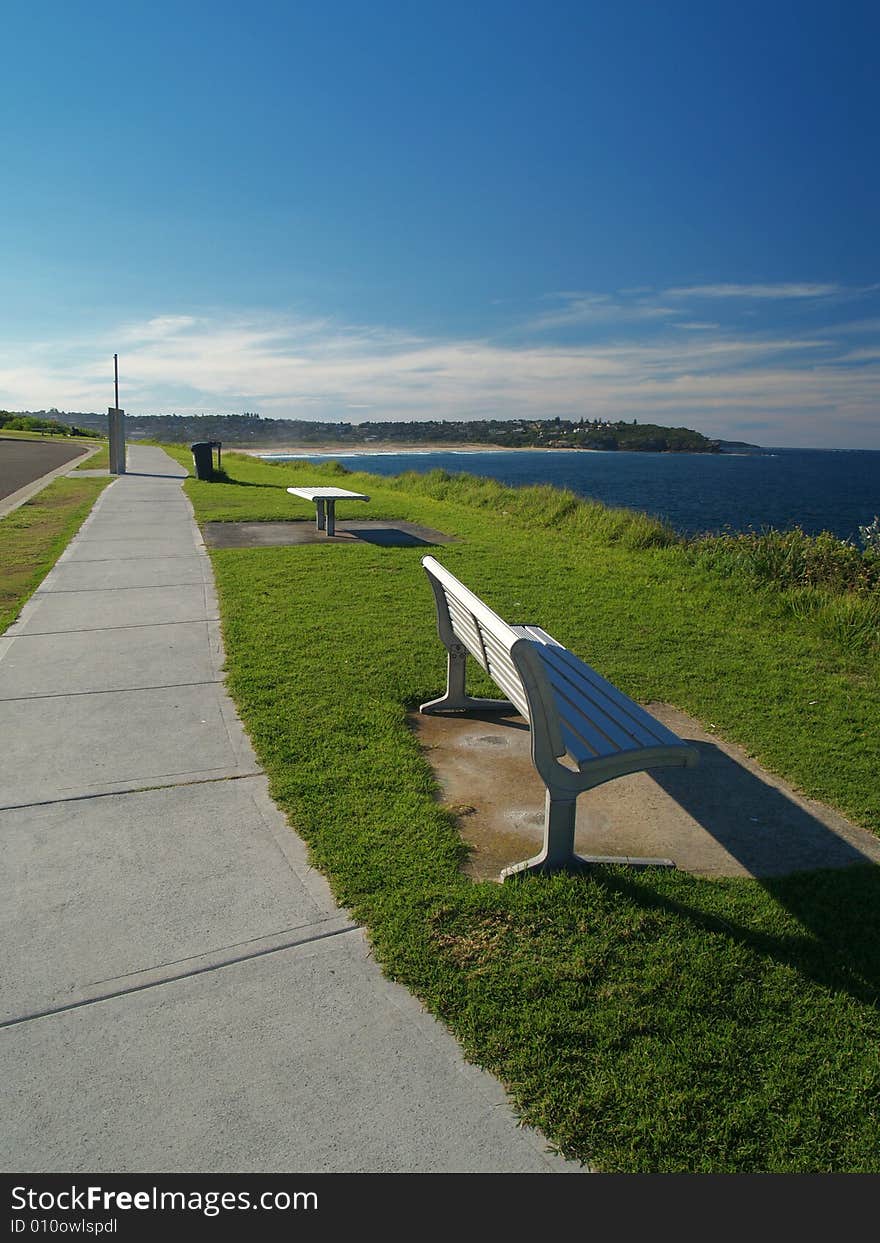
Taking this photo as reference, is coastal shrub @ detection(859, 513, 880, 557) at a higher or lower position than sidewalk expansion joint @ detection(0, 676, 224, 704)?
higher

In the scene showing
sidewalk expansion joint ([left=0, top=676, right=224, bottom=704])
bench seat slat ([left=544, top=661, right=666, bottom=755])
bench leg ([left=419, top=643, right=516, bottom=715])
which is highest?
bench seat slat ([left=544, top=661, right=666, bottom=755])

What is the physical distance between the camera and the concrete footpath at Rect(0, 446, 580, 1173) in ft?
7.10

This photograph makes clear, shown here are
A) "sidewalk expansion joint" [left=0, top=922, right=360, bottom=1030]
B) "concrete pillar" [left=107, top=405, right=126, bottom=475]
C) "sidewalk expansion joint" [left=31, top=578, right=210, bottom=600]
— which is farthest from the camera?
"concrete pillar" [left=107, top=405, right=126, bottom=475]

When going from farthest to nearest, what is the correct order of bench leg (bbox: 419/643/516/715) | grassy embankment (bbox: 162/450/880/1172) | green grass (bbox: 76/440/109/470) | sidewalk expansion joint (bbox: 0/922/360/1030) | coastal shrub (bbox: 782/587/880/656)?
green grass (bbox: 76/440/109/470) → coastal shrub (bbox: 782/587/880/656) → bench leg (bbox: 419/643/516/715) → sidewalk expansion joint (bbox: 0/922/360/1030) → grassy embankment (bbox: 162/450/880/1172)

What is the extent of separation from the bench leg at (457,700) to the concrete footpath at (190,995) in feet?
3.80

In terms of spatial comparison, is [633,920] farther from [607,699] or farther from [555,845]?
[607,699]

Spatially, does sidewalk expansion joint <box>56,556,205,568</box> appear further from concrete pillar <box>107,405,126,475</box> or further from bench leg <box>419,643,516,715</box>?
concrete pillar <box>107,405,126,475</box>

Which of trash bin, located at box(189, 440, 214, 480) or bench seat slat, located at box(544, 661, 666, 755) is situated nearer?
bench seat slat, located at box(544, 661, 666, 755)

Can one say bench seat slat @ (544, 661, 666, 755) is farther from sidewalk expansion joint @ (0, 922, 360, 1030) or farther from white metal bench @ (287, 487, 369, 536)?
white metal bench @ (287, 487, 369, 536)

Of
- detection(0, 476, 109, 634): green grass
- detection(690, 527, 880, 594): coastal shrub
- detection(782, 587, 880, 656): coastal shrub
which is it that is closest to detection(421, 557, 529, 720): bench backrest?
detection(782, 587, 880, 656): coastal shrub

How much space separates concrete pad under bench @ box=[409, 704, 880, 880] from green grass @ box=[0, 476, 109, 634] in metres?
4.55

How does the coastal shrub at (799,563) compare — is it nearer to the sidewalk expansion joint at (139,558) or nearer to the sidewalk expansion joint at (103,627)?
the sidewalk expansion joint at (103,627)

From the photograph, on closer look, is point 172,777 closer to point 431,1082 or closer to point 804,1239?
point 431,1082

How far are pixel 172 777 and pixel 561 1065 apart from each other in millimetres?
2491
